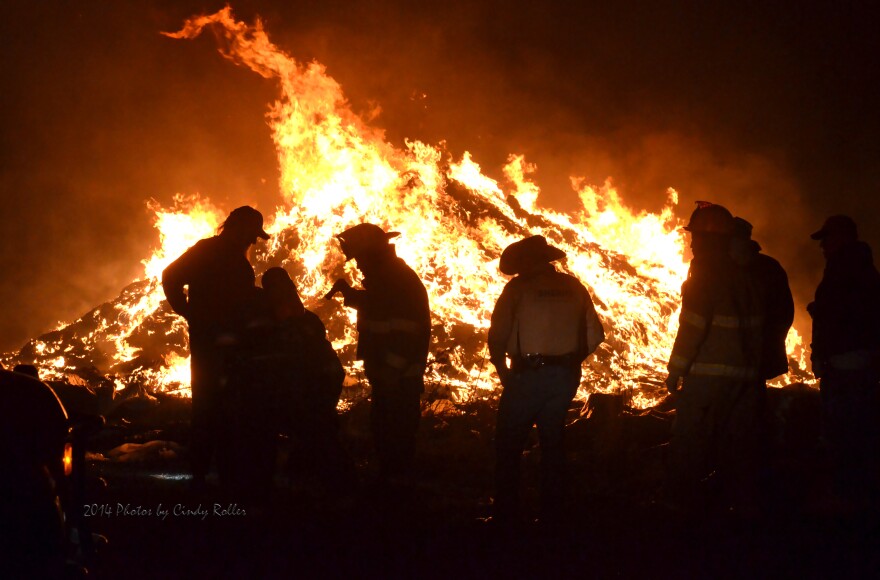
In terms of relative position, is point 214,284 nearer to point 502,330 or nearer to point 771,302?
point 502,330

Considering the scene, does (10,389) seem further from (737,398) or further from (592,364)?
(592,364)

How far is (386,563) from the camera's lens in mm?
4945

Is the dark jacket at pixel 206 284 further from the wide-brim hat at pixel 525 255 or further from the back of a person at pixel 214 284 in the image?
the wide-brim hat at pixel 525 255

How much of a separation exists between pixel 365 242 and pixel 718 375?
3373mm

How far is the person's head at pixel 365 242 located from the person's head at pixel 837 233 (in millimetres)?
4041

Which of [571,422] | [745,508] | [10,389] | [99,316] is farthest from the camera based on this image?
[99,316]

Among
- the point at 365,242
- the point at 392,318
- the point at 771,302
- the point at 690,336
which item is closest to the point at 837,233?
the point at 771,302

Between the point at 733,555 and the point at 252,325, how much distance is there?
13.4 ft

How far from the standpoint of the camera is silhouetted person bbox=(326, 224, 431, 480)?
23.7ft

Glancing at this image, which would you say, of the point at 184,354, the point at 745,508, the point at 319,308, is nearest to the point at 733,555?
the point at 745,508

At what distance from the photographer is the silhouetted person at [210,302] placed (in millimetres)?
6848

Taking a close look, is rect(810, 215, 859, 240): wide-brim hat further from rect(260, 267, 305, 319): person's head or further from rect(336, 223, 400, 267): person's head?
rect(260, 267, 305, 319): person's head

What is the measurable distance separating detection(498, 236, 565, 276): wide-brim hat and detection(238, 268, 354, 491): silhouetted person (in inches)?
73.9

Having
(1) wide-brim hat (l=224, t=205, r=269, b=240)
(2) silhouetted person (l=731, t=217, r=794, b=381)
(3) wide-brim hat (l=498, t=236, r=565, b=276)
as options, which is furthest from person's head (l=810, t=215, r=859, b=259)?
(1) wide-brim hat (l=224, t=205, r=269, b=240)
